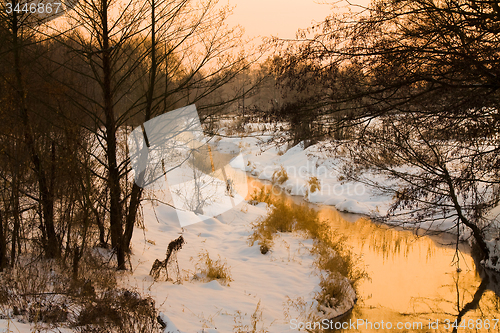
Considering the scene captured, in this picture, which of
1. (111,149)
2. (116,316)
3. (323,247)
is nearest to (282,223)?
(323,247)

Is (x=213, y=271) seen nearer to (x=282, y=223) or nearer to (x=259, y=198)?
→ (x=282, y=223)

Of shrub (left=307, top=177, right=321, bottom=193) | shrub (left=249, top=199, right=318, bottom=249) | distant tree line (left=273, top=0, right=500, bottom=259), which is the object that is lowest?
shrub (left=249, top=199, right=318, bottom=249)

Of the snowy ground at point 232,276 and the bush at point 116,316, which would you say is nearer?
the bush at point 116,316

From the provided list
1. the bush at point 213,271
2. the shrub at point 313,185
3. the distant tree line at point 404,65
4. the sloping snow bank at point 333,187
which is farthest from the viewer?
the shrub at point 313,185

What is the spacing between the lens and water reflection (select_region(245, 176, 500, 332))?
255 inches

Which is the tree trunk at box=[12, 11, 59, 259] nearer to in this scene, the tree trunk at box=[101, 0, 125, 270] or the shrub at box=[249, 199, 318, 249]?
the tree trunk at box=[101, 0, 125, 270]

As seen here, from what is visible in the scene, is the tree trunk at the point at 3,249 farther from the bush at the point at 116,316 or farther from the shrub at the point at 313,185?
the shrub at the point at 313,185

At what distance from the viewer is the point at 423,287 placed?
7637 mm

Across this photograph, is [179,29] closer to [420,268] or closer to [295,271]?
[295,271]

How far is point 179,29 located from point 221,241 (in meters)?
5.72

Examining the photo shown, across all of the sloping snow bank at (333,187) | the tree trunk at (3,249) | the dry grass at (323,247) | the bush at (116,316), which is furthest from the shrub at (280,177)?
the bush at (116,316)

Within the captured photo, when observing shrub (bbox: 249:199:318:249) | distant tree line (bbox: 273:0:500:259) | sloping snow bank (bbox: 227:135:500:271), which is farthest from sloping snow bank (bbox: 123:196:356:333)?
distant tree line (bbox: 273:0:500:259)

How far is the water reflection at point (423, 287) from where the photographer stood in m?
6.48

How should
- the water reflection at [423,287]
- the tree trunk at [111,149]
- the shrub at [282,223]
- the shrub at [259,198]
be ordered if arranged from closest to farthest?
1. the tree trunk at [111,149]
2. the water reflection at [423,287]
3. the shrub at [282,223]
4. the shrub at [259,198]
